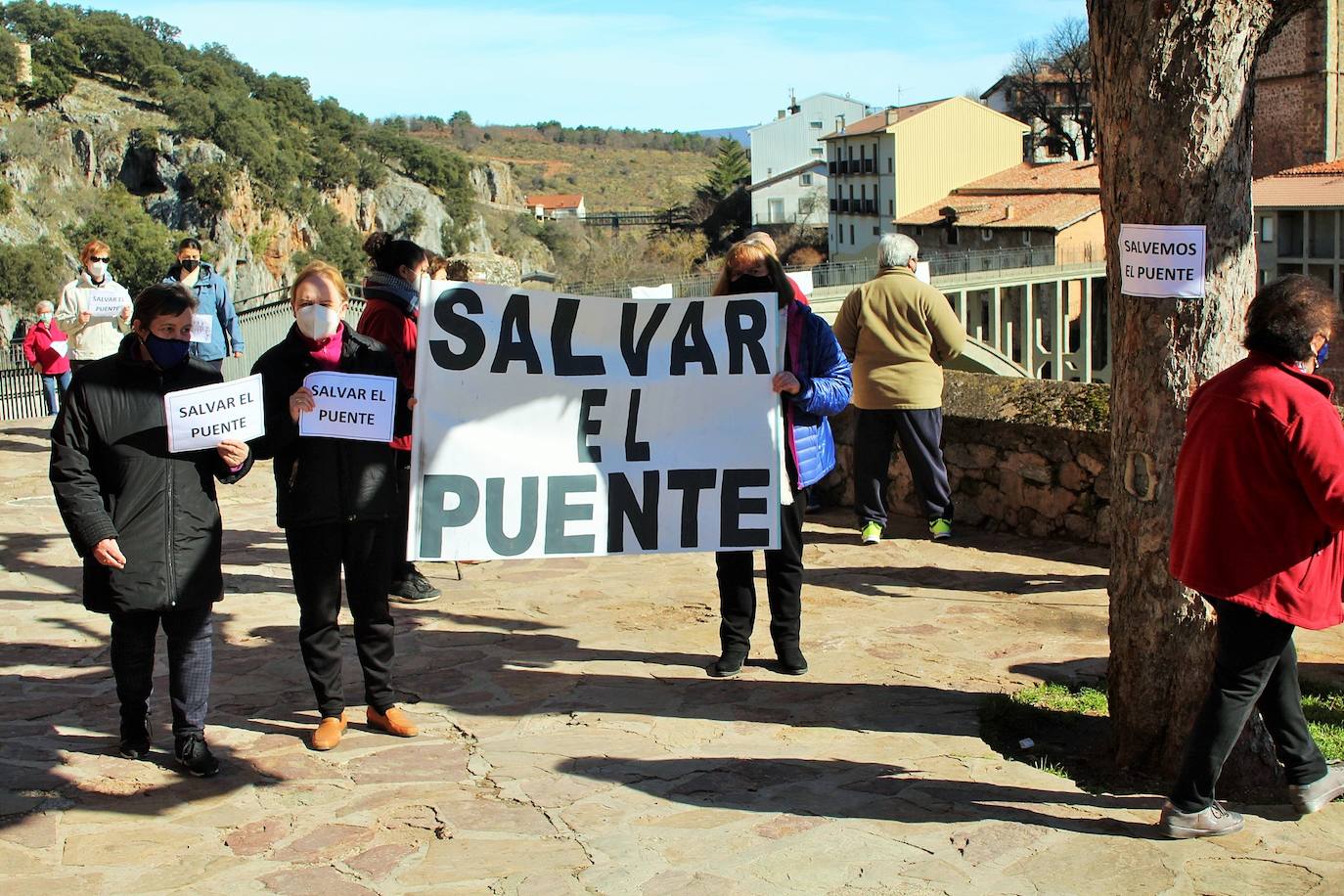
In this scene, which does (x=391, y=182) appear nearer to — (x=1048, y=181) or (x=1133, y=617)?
(x=1048, y=181)

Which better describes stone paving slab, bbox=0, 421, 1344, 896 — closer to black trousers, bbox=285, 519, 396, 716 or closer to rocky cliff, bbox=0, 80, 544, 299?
black trousers, bbox=285, 519, 396, 716

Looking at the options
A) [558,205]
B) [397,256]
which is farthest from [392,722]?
[558,205]

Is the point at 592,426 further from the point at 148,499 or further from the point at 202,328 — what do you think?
the point at 202,328

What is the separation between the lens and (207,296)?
36.0ft

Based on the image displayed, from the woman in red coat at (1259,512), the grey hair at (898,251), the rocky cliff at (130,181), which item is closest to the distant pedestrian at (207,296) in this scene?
the grey hair at (898,251)

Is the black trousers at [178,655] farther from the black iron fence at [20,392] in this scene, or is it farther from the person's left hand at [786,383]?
the black iron fence at [20,392]

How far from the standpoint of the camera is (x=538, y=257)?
358ft

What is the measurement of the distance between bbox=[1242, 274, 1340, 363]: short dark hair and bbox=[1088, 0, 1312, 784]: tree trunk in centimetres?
45

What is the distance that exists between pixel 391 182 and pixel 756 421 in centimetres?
9556

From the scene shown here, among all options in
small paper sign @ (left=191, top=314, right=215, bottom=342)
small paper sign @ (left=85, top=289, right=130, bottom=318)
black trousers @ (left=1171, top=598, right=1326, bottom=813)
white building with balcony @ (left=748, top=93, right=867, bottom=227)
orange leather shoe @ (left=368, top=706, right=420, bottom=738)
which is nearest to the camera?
black trousers @ (left=1171, top=598, right=1326, bottom=813)

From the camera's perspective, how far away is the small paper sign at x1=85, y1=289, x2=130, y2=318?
1093 centimetres

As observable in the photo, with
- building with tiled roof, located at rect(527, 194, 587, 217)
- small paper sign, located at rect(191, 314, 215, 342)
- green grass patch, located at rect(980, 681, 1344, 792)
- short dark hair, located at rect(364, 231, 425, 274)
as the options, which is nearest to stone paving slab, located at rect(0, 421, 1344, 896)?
green grass patch, located at rect(980, 681, 1344, 792)

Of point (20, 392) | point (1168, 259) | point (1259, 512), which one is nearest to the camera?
point (1259, 512)

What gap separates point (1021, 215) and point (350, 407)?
68.1m
